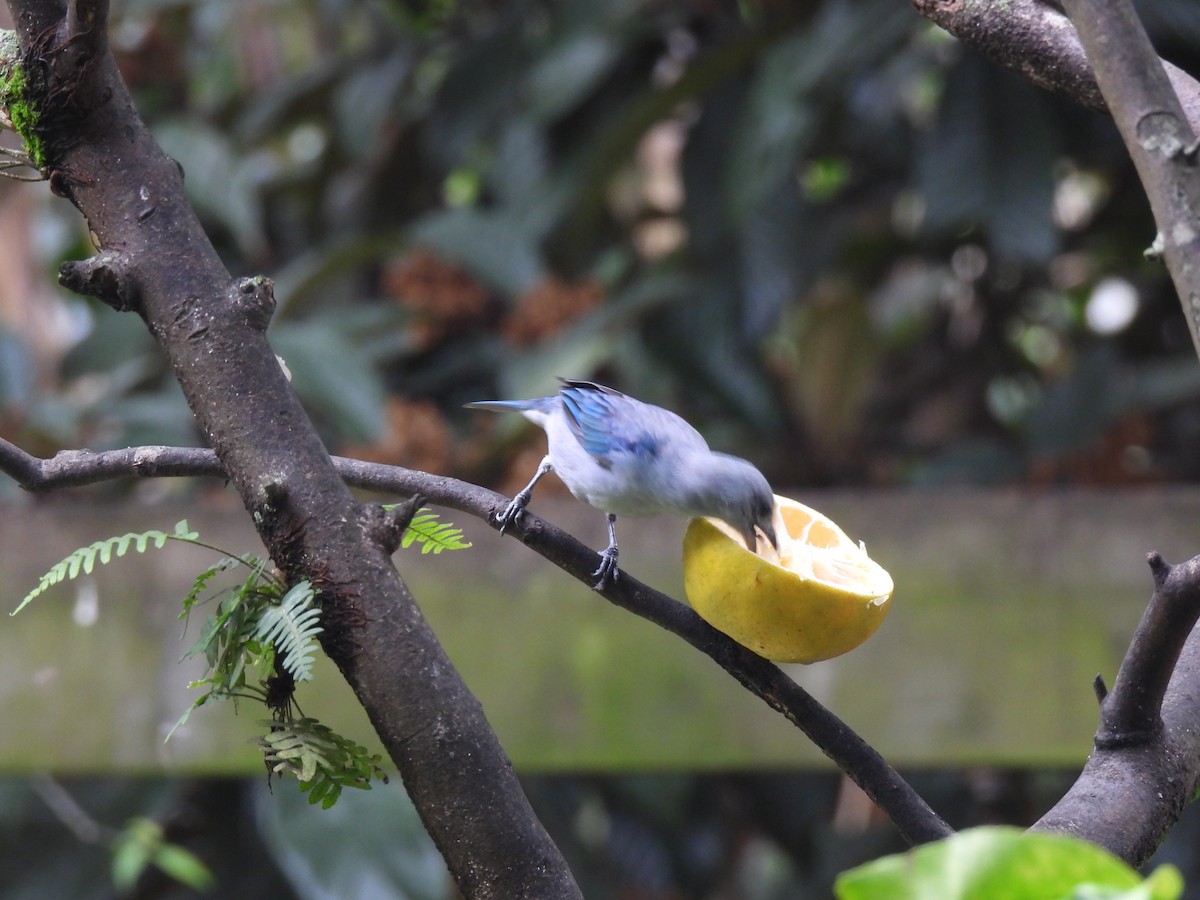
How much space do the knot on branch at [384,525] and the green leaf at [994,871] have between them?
0.37 meters

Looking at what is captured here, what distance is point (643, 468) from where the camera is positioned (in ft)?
3.15

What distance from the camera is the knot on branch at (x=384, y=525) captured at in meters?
0.68

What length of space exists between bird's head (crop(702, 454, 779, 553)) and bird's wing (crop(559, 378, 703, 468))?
87 millimetres

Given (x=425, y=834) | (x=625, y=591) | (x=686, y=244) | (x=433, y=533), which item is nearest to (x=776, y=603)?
(x=625, y=591)

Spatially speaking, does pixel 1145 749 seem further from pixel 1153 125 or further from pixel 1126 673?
pixel 1153 125

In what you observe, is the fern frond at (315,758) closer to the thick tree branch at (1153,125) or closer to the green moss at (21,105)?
the green moss at (21,105)

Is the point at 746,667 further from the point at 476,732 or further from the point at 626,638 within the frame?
the point at 626,638

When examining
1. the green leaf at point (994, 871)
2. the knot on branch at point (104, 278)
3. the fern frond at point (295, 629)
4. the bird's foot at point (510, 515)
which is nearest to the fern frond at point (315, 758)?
the fern frond at point (295, 629)

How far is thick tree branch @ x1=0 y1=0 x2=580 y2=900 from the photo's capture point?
0.66 metres

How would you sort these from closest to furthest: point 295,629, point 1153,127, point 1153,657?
point 1153,127
point 295,629
point 1153,657

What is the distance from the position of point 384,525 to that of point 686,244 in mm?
1811

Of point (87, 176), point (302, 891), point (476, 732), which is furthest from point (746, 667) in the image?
point (302, 891)

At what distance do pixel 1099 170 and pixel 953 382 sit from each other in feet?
1.76

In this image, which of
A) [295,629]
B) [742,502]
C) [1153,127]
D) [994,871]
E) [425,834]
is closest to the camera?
[994,871]
